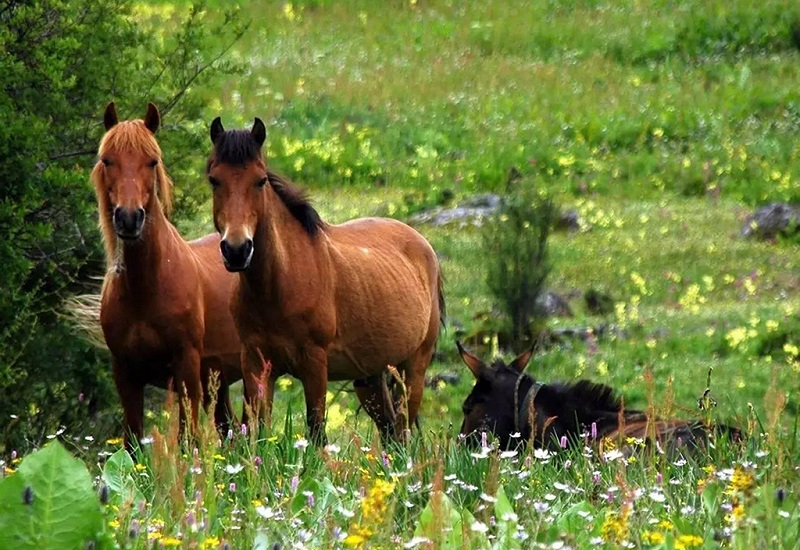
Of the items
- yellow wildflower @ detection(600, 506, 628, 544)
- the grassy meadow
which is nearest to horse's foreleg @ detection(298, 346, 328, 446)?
the grassy meadow

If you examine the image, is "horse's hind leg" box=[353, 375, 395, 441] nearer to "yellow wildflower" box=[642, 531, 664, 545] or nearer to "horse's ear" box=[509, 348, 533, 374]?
"horse's ear" box=[509, 348, 533, 374]

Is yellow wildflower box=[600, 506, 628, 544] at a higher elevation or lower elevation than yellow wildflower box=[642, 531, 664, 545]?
higher

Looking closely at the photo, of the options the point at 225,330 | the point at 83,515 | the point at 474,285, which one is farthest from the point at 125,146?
the point at 474,285

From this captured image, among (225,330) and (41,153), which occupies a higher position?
(41,153)

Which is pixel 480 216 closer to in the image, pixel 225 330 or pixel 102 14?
pixel 102 14

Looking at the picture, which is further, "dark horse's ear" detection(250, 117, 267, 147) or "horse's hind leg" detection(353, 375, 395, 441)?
"horse's hind leg" detection(353, 375, 395, 441)

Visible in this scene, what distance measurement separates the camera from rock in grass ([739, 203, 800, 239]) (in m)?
18.5

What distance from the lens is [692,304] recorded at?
53.2ft

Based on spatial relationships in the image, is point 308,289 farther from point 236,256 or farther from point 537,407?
point 537,407

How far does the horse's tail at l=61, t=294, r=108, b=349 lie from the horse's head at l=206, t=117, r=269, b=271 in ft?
7.32

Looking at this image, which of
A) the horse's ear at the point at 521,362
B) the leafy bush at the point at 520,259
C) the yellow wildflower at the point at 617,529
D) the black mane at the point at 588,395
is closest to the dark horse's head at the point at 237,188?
the horse's ear at the point at 521,362

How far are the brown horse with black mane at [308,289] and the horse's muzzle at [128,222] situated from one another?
16.1 inches

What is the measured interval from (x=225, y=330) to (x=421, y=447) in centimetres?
370

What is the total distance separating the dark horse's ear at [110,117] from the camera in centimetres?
844
